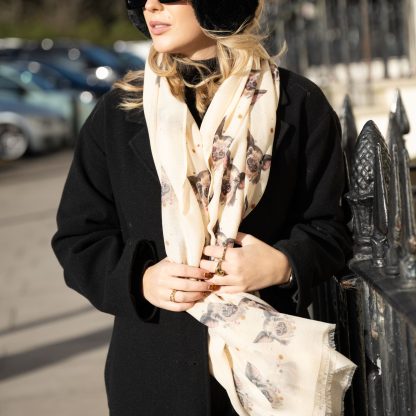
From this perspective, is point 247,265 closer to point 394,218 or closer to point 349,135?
point 394,218

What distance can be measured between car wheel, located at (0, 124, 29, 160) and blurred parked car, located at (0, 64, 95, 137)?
3.03 feet

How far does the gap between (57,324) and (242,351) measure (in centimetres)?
397

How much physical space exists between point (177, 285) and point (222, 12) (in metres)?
0.64

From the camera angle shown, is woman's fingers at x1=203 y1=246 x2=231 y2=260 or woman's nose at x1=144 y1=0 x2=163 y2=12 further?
woman's nose at x1=144 y1=0 x2=163 y2=12

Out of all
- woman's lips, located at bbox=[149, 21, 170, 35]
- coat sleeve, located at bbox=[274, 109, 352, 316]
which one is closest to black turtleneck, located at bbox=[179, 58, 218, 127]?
woman's lips, located at bbox=[149, 21, 170, 35]

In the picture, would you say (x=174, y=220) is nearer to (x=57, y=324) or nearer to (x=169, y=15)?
(x=169, y=15)

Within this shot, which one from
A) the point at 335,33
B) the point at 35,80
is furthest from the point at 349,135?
the point at 35,80

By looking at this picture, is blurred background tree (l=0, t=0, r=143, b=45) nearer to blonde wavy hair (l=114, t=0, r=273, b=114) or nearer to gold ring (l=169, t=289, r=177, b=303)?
blonde wavy hair (l=114, t=0, r=273, b=114)

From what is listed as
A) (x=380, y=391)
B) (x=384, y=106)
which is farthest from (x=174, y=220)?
(x=384, y=106)

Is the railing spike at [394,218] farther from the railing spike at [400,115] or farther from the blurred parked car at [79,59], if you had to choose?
the blurred parked car at [79,59]

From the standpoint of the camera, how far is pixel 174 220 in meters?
2.25

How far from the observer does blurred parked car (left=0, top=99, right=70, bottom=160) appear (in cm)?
1638

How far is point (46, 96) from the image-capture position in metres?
18.3

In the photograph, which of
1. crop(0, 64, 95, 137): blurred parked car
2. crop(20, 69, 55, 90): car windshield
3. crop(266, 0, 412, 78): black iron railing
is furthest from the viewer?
crop(20, 69, 55, 90): car windshield
